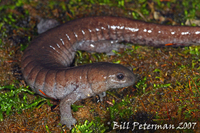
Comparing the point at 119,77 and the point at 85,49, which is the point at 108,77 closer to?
the point at 119,77

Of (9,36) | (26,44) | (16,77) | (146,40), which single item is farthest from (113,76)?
(9,36)

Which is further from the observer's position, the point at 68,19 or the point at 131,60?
the point at 68,19

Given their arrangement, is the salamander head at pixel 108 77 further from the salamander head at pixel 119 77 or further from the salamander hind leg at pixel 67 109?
the salamander hind leg at pixel 67 109

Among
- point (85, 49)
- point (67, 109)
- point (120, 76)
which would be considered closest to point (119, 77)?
point (120, 76)

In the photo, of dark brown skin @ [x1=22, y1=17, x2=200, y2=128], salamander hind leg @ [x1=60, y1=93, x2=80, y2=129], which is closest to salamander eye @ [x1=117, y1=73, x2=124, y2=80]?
dark brown skin @ [x1=22, y1=17, x2=200, y2=128]

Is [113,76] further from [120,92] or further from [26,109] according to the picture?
[26,109]

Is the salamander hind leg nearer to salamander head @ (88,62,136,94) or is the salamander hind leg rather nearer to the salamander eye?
salamander head @ (88,62,136,94)

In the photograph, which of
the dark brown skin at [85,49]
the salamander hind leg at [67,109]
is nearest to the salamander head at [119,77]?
the dark brown skin at [85,49]
